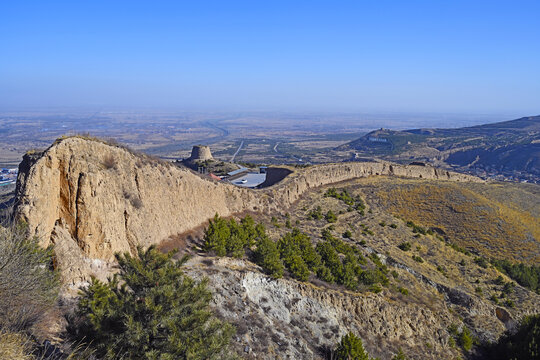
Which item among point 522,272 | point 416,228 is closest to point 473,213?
point 416,228

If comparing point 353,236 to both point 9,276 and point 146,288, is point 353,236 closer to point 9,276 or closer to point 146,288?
point 146,288

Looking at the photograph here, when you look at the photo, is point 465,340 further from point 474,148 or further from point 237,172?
point 474,148

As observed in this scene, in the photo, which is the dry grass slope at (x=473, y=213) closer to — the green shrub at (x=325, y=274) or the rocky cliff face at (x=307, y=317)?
the rocky cliff face at (x=307, y=317)

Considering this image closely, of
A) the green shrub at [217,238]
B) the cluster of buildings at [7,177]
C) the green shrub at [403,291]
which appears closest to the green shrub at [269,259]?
the green shrub at [217,238]

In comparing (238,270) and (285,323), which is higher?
Result: (238,270)

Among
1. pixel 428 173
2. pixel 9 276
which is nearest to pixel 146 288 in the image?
pixel 9 276

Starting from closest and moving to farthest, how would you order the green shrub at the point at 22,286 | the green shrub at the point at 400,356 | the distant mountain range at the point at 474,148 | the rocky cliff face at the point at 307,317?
the green shrub at the point at 22,286 < the rocky cliff face at the point at 307,317 < the green shrub at the point at 400,356 < the distant mountain range at the point at 474,148
